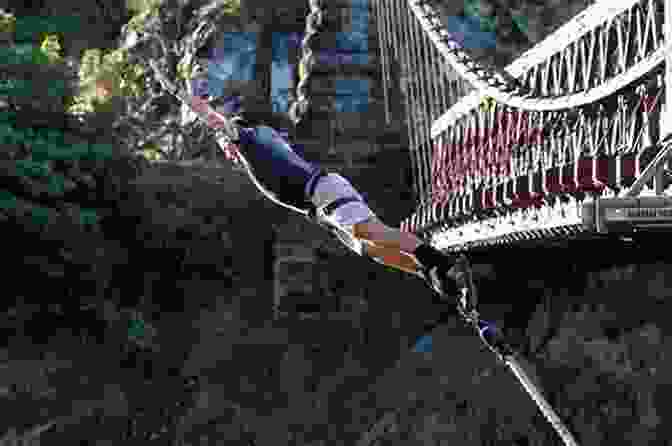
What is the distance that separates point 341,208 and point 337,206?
0.03m

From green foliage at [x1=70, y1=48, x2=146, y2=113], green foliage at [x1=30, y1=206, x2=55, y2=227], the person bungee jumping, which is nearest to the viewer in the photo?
the person bungee jumping

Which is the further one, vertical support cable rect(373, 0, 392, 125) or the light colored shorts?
vertical support cable rect(373, 0, 392, 125)

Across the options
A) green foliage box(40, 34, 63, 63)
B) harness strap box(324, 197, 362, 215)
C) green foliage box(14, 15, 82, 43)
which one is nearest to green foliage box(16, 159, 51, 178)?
green foliage box(40, 34, 63, 63)

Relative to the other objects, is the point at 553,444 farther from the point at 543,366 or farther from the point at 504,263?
the point at 504,263

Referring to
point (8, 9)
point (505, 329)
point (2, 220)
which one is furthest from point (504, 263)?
point (8, 9)

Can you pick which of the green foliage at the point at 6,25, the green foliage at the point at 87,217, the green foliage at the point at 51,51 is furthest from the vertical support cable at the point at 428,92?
the green foliage at the point at 6,25

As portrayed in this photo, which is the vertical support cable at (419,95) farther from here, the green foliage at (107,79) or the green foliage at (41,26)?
the green foliage at (41,26)

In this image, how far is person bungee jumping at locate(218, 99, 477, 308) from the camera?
496 centimetres

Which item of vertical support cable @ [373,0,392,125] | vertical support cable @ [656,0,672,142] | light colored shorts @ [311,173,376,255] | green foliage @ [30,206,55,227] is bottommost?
light colored shorts @ [311,173,376,255]

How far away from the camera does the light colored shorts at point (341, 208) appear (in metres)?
5.24

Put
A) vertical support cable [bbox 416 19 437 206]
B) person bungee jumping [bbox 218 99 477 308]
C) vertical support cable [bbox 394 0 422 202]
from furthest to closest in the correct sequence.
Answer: vertical support cable [bbox 394 0 422 202] → vertical support cable [bbox 416 19 437 206] → person bungee jumping [bbox 218 99 477 308]

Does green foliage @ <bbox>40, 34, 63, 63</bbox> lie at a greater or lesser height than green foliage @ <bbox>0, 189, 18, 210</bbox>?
greater

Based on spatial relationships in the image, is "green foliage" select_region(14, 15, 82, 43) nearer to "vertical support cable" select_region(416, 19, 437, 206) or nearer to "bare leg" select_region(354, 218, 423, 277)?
"vertical support cable" select_region(416, 19, 437, 206)

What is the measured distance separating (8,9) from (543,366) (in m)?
14.2
